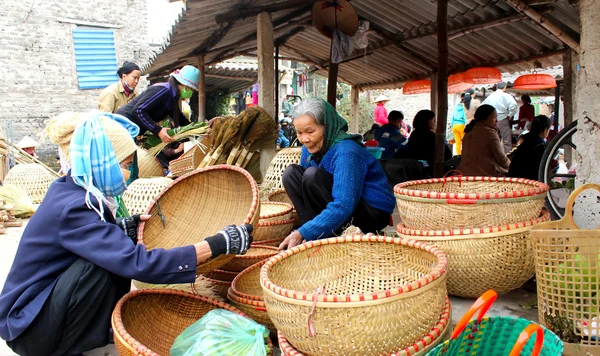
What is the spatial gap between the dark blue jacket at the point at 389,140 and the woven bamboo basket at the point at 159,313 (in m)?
4.70

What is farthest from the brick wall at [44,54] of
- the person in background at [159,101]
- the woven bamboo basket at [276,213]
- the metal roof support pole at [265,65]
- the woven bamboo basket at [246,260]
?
the woven bamboo basket at [246,260]

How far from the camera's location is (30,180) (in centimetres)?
647

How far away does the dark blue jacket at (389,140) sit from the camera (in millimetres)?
6535

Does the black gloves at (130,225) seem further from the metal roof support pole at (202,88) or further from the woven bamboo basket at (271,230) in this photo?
the metal roof support pole at (202,88)

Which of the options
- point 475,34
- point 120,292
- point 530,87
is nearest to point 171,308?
point 120,292

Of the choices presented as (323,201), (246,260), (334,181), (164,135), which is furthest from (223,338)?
(164,135)

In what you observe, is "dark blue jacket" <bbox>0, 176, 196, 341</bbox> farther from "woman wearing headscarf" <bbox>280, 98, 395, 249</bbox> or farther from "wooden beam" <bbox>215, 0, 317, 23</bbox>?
"wooden beam" <bbox>215, 0, 317, 23</bbox>

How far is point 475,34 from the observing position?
6.27m

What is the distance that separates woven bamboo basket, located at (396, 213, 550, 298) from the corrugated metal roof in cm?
306

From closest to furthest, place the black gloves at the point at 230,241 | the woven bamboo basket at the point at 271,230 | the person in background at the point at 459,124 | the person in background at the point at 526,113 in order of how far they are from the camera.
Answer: the black gloves at the point at 230,241
the woven bamboo basket at the point at 271,230
the person in background at the point at 526,113
the person in background at the point at 459,124

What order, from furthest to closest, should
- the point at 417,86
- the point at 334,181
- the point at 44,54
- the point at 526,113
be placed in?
the point at 44,54
the point at 526,113
the point at 417,86
the point at 334,181

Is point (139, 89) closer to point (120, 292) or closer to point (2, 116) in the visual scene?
A: point (2, 116)

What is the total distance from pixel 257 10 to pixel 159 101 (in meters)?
1.67

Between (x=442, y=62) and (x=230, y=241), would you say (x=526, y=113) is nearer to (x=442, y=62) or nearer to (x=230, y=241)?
(x=442, y=62)
